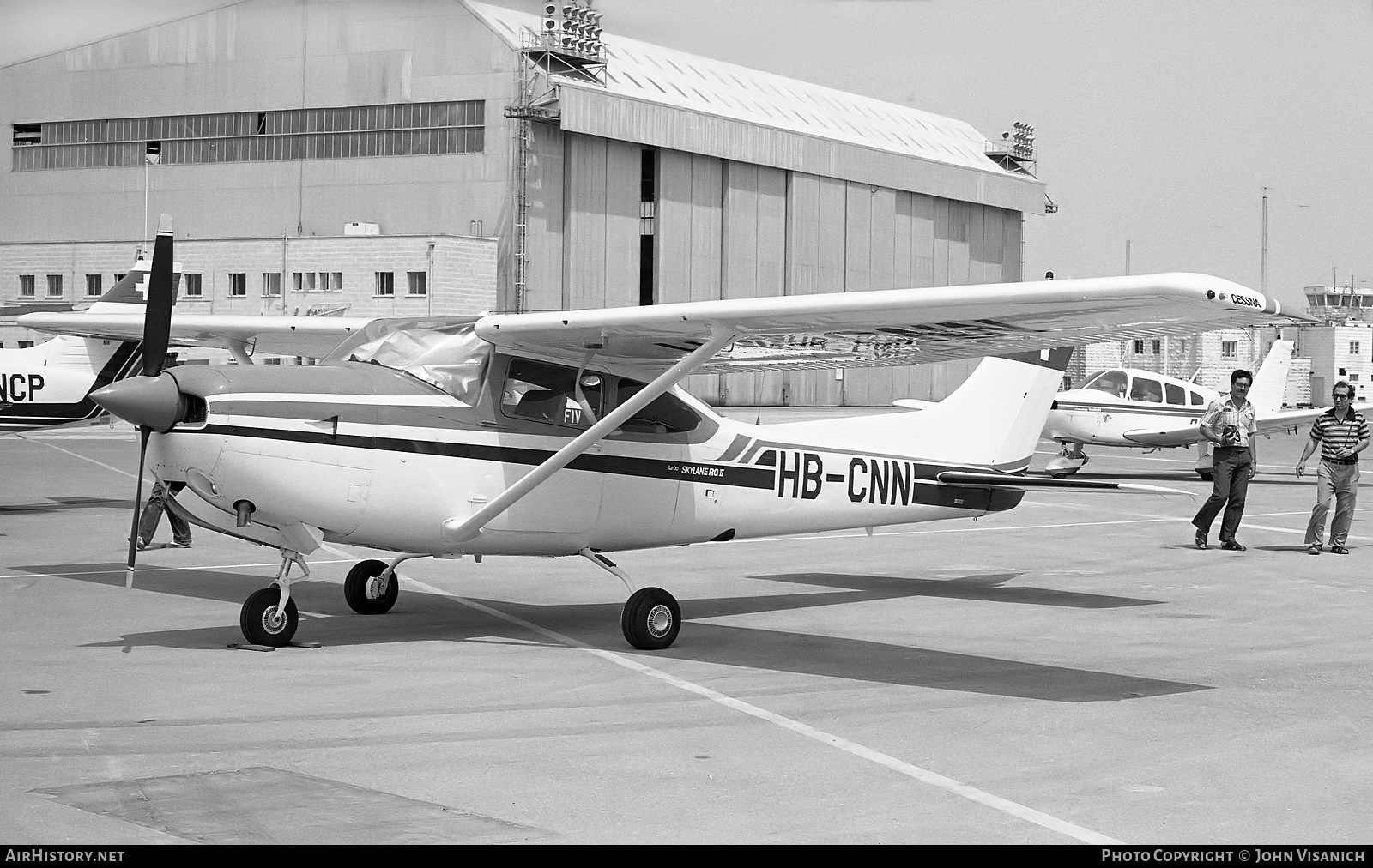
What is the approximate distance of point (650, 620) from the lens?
31.5 ft

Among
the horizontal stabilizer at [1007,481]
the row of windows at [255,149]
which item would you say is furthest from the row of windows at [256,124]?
the horizontal stabilizer at [1007,481]

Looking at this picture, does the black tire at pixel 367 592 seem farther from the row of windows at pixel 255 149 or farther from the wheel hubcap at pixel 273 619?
the row of windows at pixel 255 149

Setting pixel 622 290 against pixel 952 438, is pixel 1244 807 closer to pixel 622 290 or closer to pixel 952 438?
pixel 952 438

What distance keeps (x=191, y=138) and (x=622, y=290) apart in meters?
18.0

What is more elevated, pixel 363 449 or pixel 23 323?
pixel 23 323

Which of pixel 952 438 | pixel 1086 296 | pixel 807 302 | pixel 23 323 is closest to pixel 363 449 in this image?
pixel 807 302

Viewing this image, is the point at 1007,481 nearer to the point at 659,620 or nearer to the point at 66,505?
the point at 659,620

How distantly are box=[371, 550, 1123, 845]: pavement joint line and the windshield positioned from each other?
187cm

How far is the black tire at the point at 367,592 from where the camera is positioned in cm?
1099

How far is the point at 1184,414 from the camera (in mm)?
32719

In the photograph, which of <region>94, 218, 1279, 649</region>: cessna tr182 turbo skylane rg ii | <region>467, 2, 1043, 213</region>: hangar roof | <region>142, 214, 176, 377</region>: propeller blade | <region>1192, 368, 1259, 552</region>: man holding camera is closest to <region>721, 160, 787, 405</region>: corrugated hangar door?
<region>467, 2, 1043, 213</region>: hangar roof

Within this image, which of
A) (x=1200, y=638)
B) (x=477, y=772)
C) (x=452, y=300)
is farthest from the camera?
(x=452, y=300)

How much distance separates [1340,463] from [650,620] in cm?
966

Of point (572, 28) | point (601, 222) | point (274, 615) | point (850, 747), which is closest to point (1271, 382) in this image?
point (601, 222)
